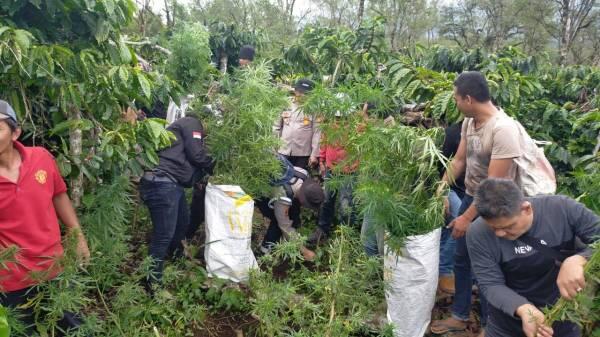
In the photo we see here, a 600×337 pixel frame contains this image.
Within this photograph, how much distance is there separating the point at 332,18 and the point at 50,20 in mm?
29907

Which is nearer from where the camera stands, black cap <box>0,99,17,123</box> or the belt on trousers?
black cap <box>0,99,17,123</box>

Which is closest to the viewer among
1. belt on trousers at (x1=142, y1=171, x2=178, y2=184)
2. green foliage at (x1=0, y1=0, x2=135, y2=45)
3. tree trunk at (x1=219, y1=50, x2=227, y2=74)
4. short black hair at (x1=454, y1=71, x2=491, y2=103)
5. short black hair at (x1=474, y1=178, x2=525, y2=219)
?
short black hair at (x1=474, y1=178, x2=525, y2=219)

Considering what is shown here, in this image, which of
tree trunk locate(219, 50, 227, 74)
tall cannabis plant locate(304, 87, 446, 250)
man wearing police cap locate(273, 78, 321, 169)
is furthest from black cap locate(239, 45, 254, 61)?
tall cannabis plant locate(304, 87, 446, 250)

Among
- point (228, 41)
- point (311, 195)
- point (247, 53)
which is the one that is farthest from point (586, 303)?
point (228, 41)

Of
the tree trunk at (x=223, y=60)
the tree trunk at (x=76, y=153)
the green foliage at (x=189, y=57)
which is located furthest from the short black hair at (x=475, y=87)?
the tree trunk at (x=223, y=60)

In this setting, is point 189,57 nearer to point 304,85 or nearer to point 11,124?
point 304,85

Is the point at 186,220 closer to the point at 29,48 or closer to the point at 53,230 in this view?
the point at 53,230

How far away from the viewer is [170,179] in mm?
3375

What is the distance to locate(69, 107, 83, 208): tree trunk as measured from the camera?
2.51 metres

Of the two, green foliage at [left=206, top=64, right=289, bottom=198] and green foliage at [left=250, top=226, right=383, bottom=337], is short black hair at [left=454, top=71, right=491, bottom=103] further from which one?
green foliage at [left=206, top=64, right=289, bottom=198]

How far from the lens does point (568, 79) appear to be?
25.0 ft

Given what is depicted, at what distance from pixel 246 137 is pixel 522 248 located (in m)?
2.00

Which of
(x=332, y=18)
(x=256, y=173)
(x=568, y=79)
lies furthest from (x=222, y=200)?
(x=332, y=18)

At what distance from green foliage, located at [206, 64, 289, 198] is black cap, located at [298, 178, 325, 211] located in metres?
0.38
